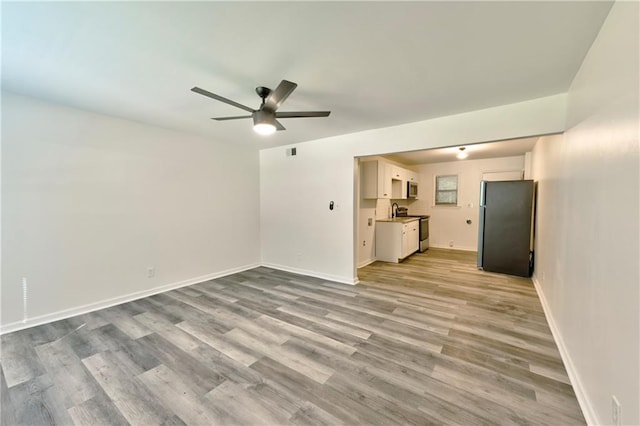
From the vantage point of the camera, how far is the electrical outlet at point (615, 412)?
122 cm

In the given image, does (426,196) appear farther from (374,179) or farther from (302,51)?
(302,51)

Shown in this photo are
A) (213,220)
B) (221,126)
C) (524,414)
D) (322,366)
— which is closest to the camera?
(524,414)

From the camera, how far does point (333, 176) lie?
439 centimetres

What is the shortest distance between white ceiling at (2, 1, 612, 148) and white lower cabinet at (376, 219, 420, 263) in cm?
316

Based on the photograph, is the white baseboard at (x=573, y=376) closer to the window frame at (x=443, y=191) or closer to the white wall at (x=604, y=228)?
the white wall at (x=604, y=228)

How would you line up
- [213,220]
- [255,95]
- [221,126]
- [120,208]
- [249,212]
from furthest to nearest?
1. [249,212]
2. [213,220]
3. [221,126]
4. [120,208]
5. [255,95]

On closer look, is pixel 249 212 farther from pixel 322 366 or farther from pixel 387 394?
pixel 387 394

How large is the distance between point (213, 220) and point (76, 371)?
8.99 feet

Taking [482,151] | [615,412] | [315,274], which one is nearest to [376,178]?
[315,274]

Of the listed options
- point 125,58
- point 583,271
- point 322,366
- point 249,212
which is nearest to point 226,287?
point 249,212

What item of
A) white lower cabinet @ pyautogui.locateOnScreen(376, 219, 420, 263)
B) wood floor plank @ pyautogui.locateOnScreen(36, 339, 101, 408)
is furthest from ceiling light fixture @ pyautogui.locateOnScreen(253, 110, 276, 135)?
white lower cabinet @ pyautogui.locateOnScreen(376, 219, 420, 263)

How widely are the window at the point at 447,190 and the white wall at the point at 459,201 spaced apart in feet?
0.37

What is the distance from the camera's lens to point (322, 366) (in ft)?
6.93

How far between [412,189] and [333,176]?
136 inches
